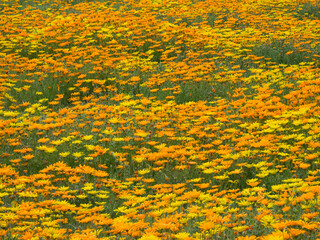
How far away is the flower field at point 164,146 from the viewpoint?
3725 mm

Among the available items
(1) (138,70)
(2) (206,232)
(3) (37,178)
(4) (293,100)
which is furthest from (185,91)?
(2) (206,232)

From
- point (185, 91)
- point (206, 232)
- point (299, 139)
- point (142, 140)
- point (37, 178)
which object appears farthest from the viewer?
point (185, 91)

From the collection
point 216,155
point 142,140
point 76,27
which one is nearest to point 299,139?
point 216,155

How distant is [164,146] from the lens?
572cm

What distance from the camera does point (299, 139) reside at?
5426 millimetres

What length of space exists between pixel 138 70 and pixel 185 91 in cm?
147

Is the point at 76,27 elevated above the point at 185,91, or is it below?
above

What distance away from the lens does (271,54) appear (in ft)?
32.6

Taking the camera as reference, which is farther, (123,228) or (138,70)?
(138,70)

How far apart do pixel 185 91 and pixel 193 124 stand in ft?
6.15

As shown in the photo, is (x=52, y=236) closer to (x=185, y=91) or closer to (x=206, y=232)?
(x=206, y=232)

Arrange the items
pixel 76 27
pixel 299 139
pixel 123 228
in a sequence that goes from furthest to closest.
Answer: pixel 76 27
pixel 299 139
pixel 123 228

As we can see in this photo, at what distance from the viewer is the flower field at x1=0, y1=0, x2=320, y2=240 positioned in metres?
3.72

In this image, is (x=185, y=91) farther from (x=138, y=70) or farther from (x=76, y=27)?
(x=76, y=27)
